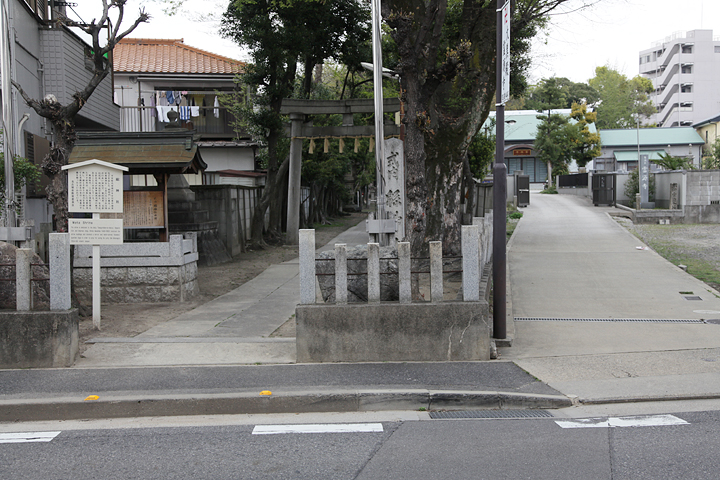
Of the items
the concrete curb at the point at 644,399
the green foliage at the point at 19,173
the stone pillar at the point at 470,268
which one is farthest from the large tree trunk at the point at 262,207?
the concrete curb at the point at 644,399

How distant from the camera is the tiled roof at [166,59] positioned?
2670 cm

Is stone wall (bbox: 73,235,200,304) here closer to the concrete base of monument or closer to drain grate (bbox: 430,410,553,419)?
the concrete base of monument

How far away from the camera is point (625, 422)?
547 cm

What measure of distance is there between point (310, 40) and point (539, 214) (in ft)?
50.0

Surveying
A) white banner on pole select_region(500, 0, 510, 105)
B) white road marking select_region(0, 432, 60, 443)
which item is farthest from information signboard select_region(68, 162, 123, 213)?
white banner on pole select_region(500, 0, 510, 105)

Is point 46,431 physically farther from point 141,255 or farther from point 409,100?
point 409,100

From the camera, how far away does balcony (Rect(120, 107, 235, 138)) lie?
2523 cm

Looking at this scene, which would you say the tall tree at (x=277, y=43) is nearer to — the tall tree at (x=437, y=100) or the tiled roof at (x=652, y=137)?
the tall tree at (x=437, y=100)

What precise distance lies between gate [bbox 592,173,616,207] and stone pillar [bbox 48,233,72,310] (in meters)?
31.3

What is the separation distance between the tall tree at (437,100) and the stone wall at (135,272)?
435 centimetres

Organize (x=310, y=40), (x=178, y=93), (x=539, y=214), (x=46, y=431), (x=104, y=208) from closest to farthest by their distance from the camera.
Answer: (x=46, y=431)
(x=104, y=208)
(x=310, y=40)
(x=178, y=93)
(x=539, y=214)

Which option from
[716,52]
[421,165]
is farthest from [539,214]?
[716,52]

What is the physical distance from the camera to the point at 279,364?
23.4 ft

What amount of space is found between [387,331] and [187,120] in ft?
70.9
